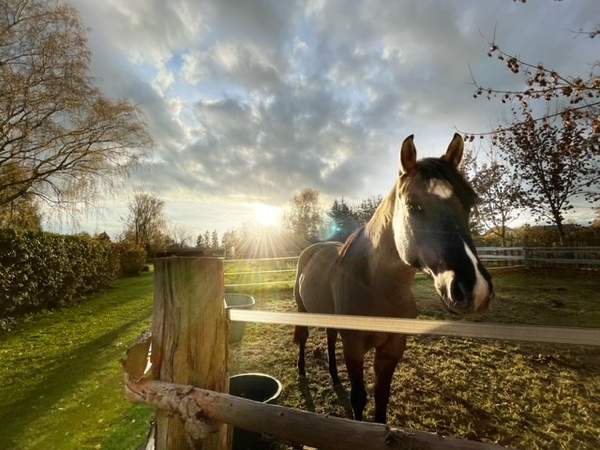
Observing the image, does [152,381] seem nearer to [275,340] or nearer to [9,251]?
[275,340]

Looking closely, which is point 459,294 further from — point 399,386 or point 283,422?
point 399,386

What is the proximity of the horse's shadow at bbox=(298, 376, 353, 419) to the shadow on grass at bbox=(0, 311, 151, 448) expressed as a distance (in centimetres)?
317

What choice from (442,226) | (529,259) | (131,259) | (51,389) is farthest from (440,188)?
(131,259)

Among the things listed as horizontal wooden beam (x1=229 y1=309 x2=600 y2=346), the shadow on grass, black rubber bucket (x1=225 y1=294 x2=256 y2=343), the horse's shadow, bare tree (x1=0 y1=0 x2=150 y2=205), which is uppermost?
bare tree (x1=0 y1=0 x2=150 y2=205)

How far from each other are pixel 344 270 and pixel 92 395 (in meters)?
4.29

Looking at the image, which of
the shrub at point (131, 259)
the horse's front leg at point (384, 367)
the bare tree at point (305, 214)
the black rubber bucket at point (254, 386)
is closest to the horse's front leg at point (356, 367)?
the horse's front leg at point (384, 367)

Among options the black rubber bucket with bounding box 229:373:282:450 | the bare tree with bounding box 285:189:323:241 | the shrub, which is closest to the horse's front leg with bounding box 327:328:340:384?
the black rubber bucket with bounding box 229:373:282:450

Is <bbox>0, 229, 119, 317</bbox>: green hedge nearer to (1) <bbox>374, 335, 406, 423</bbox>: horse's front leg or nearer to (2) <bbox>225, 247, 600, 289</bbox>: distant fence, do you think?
(2) <bbox>225, 247, 600, 289</bbox>: distant fence

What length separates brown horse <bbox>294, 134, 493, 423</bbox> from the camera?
1.33 m

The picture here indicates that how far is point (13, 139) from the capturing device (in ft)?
34.2

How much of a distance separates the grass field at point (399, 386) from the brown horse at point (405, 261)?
1.43 m

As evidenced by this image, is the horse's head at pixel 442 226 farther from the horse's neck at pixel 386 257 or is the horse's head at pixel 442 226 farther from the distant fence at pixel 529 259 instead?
the distant fence at pixel 529 259

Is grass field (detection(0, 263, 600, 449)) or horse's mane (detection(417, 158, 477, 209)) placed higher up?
horse's mane (detection(417, 158, 477, 209))

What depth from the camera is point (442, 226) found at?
1.45 metres
